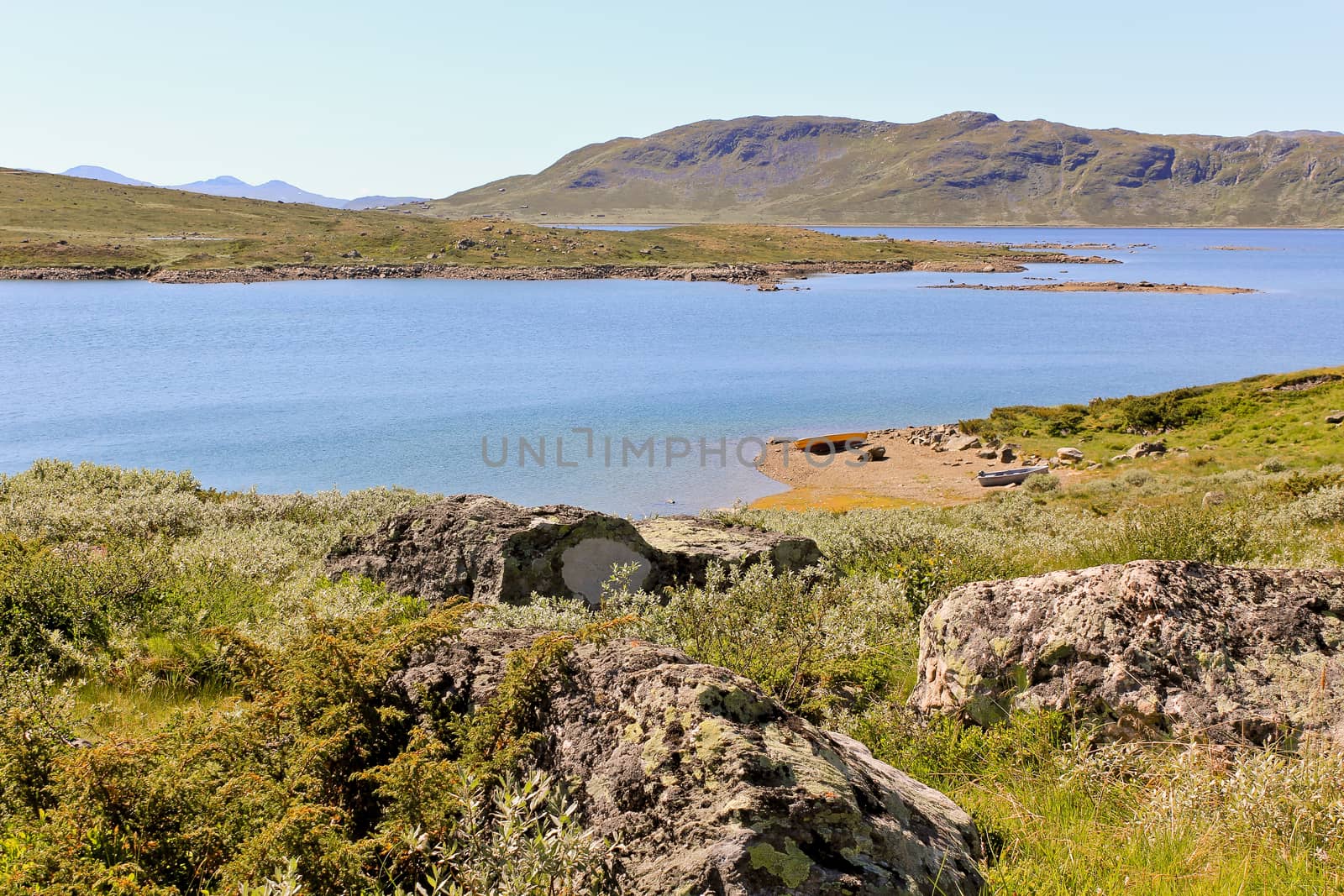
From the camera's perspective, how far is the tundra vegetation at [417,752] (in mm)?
2986

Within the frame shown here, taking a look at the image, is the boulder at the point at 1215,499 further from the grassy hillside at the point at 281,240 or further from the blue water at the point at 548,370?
the grassy hillside at the point at 281,240

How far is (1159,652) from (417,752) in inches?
178

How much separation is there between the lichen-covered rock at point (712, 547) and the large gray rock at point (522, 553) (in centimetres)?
1

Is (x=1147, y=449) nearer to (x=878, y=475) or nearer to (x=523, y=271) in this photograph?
(x=878, y=475)

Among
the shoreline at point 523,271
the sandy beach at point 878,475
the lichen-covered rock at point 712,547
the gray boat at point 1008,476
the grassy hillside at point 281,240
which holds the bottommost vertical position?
the sandy beach at point 878,475

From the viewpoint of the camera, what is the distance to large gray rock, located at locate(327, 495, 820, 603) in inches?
352

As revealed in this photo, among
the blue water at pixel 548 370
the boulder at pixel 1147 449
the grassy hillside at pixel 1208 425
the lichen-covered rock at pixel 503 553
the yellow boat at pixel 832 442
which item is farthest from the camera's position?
the yellow boat at pixel 832 442

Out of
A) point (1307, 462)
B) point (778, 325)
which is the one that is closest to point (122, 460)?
point (1307, 462)

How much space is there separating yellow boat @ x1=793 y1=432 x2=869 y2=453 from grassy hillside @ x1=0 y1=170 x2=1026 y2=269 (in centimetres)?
12319

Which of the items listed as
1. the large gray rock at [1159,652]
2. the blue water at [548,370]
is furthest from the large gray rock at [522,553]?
the blue water at [548,370]

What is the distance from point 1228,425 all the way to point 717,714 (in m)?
40.0

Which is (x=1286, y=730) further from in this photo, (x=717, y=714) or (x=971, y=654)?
(x=717, y=714)

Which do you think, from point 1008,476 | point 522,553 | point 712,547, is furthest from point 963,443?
point 522,553

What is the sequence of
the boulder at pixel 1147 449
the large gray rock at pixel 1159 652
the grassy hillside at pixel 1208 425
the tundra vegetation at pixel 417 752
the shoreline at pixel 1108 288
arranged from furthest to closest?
the shoreline at pixel 1108 288, the boulder at pixel 1147 449, the grassy hillside at pixel 1208 425, the large gray rock at pixel 1159 652, the tundra vegetation at pixel 417 752
